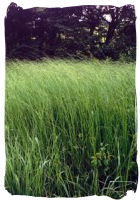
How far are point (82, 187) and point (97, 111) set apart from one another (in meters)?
0.48

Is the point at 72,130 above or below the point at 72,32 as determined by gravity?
below

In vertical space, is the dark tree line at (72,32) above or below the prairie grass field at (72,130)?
above

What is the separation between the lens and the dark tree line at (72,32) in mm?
2094

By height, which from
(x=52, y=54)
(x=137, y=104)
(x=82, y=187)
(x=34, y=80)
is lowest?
(x=82, y=187)

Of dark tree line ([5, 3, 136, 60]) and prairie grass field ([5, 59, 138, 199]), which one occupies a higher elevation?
dark tree line ([5, 3, 136, 60])

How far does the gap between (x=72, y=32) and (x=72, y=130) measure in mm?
630

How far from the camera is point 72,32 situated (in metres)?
2.12

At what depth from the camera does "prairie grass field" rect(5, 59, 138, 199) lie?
2049 mm

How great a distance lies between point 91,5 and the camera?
2113 millimetres

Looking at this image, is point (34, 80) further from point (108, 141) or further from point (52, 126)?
point (108, 141)

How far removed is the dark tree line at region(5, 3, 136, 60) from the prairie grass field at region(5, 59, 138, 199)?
0.08m

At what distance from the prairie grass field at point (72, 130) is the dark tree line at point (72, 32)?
3.3 inches

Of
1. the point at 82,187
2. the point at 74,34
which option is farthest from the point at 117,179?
the point at 74,34

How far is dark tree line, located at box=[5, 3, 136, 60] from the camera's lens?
6.87ft
